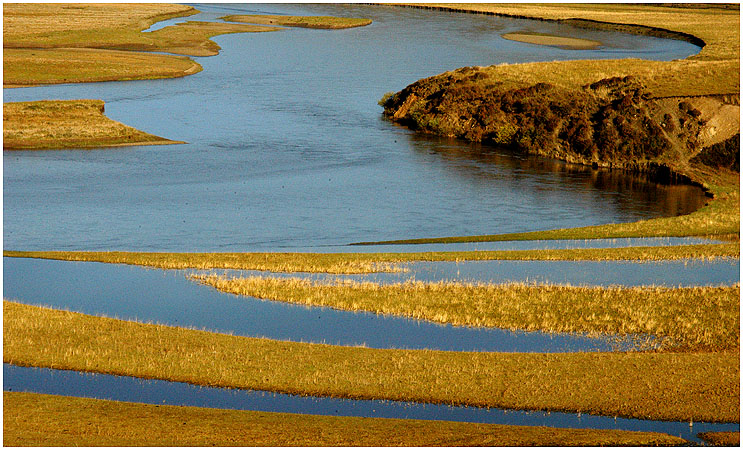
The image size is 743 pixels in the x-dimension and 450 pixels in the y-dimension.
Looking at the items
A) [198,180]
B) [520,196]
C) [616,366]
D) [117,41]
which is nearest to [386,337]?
[616,366]

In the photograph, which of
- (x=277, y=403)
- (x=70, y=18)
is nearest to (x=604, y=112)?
(x=277, y=403)

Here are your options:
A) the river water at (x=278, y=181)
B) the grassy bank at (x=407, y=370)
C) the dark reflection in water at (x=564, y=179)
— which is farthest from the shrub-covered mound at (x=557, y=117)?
the grassy bank at (x=407, y=370)

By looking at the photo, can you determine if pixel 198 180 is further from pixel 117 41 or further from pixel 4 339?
pixel 117 41

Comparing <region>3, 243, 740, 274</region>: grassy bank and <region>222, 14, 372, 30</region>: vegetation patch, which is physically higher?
<region>222, 14, 372, 30</region>: vegetation patch

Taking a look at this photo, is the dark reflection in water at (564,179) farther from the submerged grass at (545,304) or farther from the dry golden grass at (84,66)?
the dry golden grass at (84,66)

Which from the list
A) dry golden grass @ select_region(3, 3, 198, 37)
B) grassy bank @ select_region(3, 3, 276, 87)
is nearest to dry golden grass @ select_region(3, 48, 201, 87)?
grassy bank @ select_region(3, 3, 276, 87)

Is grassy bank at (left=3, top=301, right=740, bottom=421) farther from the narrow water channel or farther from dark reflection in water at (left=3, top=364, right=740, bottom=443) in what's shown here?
the narrow water channel
